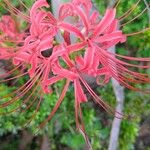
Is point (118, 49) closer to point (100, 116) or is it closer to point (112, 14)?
point (100, 116)

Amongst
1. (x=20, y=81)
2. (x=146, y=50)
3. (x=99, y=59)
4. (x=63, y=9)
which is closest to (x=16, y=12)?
(x=63, y=9)

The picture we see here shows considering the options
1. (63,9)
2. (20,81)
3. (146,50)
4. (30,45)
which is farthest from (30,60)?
(146,50)

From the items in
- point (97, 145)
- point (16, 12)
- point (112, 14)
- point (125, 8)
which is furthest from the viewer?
point (97, 145)

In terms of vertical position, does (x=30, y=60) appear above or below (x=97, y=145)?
above

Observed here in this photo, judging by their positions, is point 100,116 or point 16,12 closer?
point 16,12

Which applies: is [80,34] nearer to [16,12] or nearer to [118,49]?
[16,12]

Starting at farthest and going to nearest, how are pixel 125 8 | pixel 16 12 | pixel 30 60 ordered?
pixel 125 8 < pixel 16 12 < pixel 30 60

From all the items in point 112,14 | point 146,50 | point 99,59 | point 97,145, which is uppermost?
point 112,14

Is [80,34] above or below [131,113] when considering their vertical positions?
above

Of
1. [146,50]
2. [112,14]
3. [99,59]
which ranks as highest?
[112,14]
